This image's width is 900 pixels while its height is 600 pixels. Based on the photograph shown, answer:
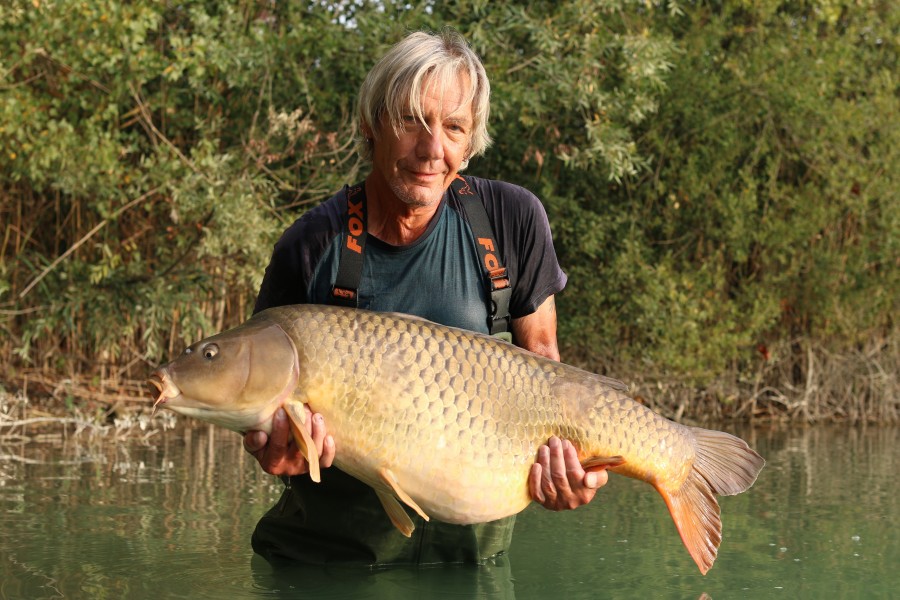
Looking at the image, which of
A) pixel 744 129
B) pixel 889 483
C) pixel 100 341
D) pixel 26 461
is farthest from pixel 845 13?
pixel 26 461

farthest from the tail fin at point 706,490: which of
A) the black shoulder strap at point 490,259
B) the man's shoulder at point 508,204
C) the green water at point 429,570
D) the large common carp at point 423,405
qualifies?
the man's shoulder at point 508,204

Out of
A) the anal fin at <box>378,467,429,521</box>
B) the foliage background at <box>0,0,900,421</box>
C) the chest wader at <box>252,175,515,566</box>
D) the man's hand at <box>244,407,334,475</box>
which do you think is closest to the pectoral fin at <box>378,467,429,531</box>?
the anal fin at <box>378,467,429,521</box>

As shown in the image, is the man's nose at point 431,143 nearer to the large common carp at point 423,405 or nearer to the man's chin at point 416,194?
the man's chin at point 416,194

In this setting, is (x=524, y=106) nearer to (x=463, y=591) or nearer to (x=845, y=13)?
(x=845, y=13)

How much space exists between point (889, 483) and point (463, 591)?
2990mm

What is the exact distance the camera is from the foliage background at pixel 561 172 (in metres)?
6.93

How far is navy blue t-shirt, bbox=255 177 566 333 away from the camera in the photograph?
3.01m

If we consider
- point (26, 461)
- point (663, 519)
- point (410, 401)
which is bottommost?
point (26, 461)

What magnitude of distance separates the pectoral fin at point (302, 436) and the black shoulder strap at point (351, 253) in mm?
512

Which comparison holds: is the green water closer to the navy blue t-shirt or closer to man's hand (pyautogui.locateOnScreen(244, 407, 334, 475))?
man's hand (pyautogui.locateOnScreen(244, 407, 334, 475))

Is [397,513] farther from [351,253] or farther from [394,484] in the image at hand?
[351,253]

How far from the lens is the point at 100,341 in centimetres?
735

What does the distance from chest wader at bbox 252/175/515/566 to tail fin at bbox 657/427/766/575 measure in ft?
2.05

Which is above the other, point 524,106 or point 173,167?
point 524,106
